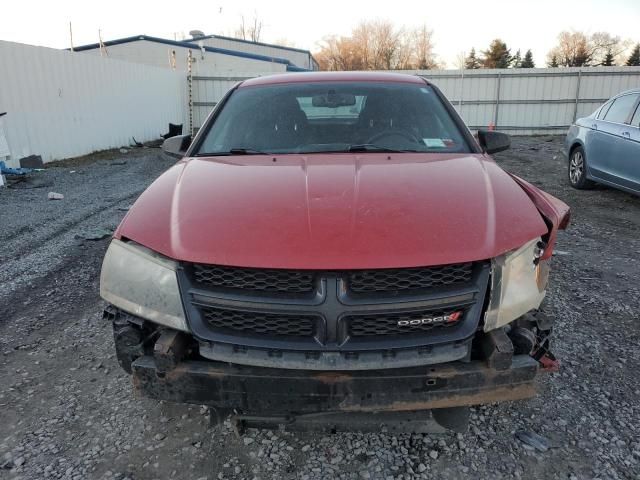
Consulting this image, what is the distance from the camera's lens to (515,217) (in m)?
1.96

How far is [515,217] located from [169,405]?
193 centimetres

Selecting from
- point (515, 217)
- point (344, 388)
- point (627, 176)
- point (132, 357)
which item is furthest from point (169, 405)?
point (627, 176)

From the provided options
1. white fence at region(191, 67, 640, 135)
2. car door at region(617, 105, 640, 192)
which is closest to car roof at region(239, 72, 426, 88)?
car door at region(617, 105, 640, 192)

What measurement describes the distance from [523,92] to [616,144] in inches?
521

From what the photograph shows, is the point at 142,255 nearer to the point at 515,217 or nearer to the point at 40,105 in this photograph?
the point at 515,217

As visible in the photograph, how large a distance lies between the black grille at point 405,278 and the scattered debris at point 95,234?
440 centimetres

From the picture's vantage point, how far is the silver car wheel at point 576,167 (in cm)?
790

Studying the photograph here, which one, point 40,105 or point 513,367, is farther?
point 40,105

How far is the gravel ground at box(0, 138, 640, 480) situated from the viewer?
81.0 inches

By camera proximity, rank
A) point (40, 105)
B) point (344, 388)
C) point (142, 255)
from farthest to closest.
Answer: point (40, 105) < point (142, 255) < point (344, 388)

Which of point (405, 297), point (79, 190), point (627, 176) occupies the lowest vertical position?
point (79, 190)

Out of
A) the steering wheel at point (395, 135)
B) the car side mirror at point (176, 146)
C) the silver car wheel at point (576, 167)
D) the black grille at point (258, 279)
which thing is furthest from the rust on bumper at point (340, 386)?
the silver car wheel at point (576, 167)

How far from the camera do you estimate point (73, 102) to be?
39.6 feet

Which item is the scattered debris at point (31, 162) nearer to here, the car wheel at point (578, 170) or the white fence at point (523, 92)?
the white fence at point (523, 92)
